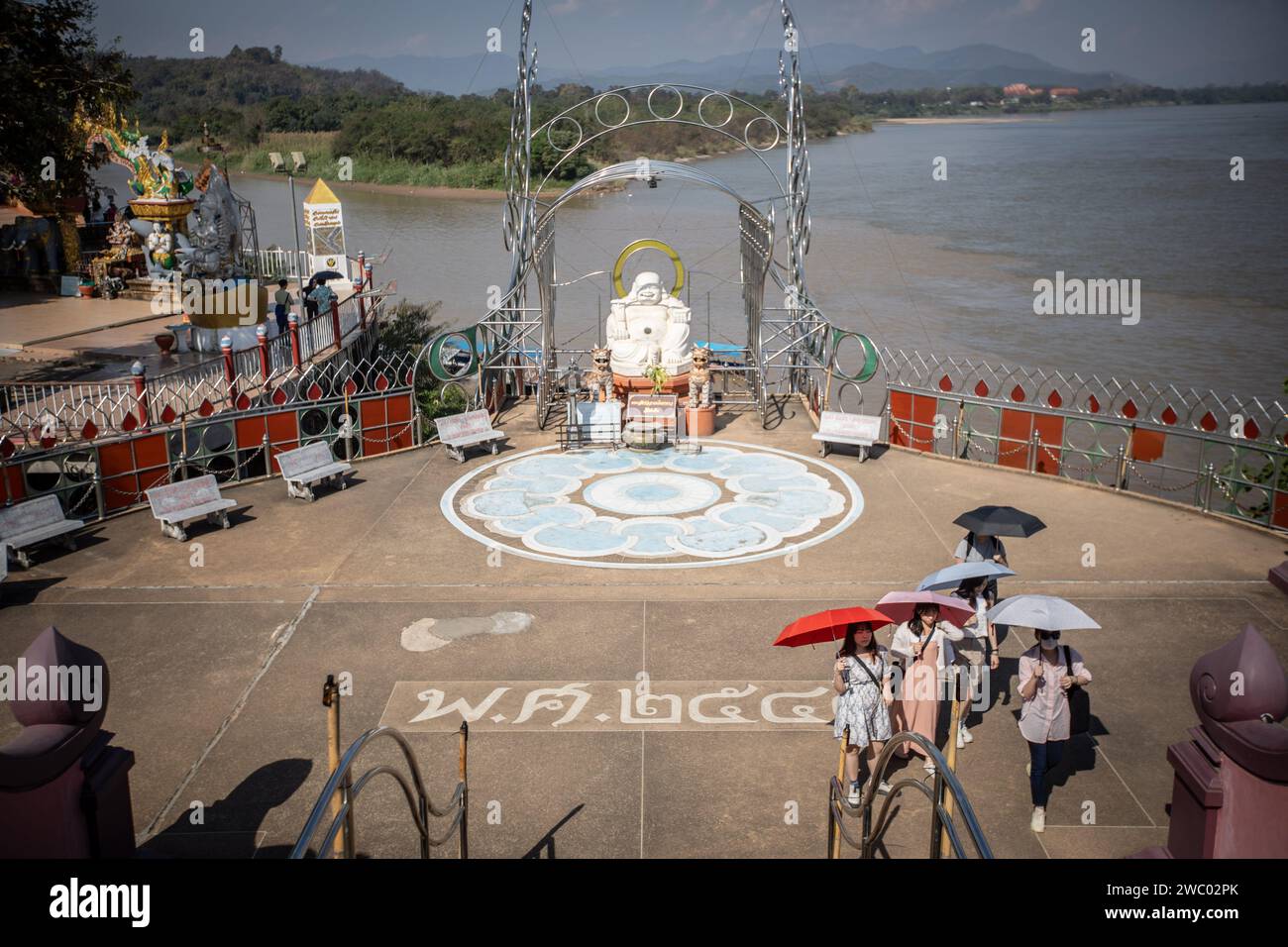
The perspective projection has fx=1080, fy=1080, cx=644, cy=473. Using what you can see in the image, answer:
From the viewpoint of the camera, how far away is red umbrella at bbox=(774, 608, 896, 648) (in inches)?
342

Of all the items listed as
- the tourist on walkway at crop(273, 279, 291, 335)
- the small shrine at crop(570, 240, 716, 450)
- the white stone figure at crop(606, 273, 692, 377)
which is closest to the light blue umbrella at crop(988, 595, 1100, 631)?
the small shrine at crop(570, 240, 716, 450)

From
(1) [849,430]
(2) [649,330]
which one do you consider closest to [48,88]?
(2) [649,330]

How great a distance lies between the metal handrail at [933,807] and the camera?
462cm

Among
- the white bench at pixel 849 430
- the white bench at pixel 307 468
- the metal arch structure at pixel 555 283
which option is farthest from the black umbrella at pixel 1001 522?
the white bench at pixel 307 468

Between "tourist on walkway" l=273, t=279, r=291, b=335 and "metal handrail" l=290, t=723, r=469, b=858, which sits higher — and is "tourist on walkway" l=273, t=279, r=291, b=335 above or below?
above

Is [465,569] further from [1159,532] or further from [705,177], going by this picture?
[705,177]

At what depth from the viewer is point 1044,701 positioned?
8914 millimetres

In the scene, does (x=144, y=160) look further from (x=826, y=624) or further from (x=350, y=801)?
(x=350, y=801)

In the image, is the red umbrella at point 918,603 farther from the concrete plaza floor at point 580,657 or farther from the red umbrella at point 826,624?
the concrete plaza floor at point 580,657

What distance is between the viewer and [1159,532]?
1582 cm

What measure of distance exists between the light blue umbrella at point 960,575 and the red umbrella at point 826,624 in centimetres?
140

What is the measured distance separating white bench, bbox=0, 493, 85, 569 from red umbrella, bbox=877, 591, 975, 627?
11.4m

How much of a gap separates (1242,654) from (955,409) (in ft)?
47.1

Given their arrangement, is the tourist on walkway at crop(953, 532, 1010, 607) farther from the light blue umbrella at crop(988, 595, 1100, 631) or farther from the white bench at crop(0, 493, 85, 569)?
the white bench at crop(0, 493, 85, 569)
